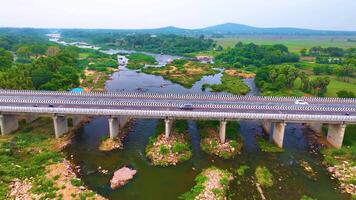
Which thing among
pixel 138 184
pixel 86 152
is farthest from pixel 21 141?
pixel 138 184

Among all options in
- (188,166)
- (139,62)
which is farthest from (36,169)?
(139,62)

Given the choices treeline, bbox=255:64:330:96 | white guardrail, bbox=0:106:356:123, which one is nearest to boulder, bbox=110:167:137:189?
white guardrail, bbox=0:106:356:123

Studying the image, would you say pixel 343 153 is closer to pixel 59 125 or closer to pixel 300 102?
pixel 300 102

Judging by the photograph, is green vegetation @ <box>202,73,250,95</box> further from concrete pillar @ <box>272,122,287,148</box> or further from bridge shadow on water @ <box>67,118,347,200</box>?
concrete pillar @ <box>272,122,287,148</box>

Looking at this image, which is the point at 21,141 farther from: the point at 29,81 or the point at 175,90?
the point at 175,90

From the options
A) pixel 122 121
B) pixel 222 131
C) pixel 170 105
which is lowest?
pixel 122 121

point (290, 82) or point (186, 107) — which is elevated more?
point (186, 107)

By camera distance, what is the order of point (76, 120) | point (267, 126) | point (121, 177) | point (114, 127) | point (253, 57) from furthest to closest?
point (253, 57) < point (76, 120) < point (267, 126) < point (114, 127) < point (121, 177)
